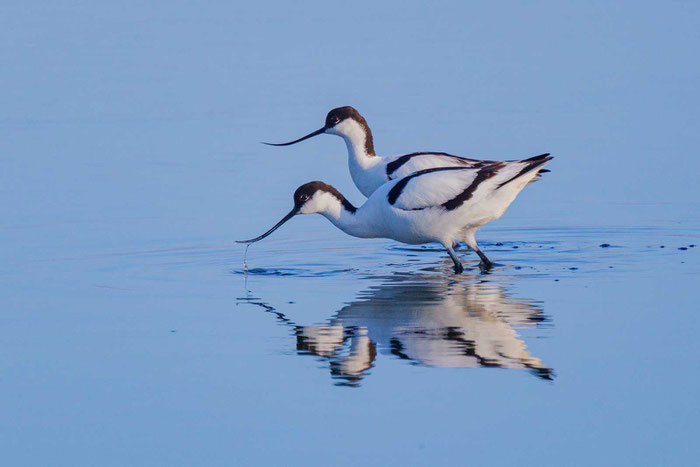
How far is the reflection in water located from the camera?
695 cm

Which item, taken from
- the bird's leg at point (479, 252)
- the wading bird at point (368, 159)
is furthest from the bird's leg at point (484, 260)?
the wading bird at point (368, 159)

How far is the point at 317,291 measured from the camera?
8.97 m

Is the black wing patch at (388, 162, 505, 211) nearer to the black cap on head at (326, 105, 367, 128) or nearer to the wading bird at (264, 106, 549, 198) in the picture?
the wading bird at (264, 106, 549, 198)

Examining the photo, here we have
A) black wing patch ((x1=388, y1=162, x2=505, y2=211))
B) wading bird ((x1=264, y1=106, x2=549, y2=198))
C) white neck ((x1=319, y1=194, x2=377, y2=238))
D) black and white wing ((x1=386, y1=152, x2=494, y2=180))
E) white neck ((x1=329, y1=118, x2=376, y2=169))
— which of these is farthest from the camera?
white neck ((x1=329, y1=118, x2=376, y2=169))

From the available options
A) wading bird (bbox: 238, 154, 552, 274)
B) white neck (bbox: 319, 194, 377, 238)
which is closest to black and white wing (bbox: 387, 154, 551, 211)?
wading bird (bbox: 238, 154, 552, 274)

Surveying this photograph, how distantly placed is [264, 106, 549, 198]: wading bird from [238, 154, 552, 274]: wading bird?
50.2 inches

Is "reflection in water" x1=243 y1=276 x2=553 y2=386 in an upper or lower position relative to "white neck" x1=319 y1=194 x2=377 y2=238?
lower

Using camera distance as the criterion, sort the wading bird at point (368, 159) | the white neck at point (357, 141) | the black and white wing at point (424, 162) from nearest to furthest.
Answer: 1. the black and white wing at point (424, 162)
2. the wading bird at point (368, 159)
3. the white neck at point (357, 141)

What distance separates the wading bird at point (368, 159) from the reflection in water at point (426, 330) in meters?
2.74

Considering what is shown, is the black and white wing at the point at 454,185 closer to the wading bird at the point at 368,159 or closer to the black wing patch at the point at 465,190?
the black wing patch at the point at 465,190

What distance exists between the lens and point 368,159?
12.6 metres

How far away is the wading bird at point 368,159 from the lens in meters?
11.7

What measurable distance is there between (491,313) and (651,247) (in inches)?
109

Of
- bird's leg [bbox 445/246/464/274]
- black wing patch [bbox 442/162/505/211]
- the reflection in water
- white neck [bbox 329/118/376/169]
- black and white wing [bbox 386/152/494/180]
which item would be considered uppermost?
white neck [bbox 329/118/376/169]
